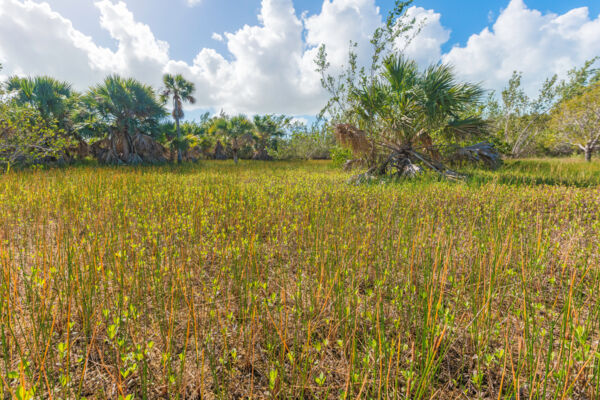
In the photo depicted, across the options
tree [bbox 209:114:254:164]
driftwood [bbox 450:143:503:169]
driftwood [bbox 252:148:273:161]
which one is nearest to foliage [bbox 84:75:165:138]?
tree [bbox 209:114:254:164]

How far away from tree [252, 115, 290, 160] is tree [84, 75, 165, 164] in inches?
495

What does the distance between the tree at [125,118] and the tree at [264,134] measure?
12.6 m

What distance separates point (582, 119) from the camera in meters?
17.4

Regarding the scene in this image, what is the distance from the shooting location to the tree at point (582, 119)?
53.6 feet

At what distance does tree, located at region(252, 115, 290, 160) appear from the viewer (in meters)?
28.3

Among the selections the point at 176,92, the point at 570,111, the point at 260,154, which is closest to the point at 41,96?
the point at 176,92

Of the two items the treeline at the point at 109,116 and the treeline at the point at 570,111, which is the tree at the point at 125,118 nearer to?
the treeline at the point at 109,116

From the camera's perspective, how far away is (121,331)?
162cm

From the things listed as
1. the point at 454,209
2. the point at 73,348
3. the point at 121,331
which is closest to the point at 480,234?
the point at 454,209

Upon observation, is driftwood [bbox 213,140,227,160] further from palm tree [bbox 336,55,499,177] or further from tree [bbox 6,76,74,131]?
palm tree [bbox 336,55,499,177]

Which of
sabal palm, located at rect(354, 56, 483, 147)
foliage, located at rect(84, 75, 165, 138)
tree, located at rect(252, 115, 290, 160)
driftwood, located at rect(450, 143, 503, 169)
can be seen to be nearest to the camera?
sabal palm, located at rect(354, 56, 483, 147)

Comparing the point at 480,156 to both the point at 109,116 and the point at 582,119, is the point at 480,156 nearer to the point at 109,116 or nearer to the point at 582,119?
the point at 582,119

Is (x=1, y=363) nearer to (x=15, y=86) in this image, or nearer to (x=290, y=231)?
(x=290, y=231)

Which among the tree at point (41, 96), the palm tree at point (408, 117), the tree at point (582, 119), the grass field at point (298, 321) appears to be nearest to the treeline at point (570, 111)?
the tree at point (582, 119)
